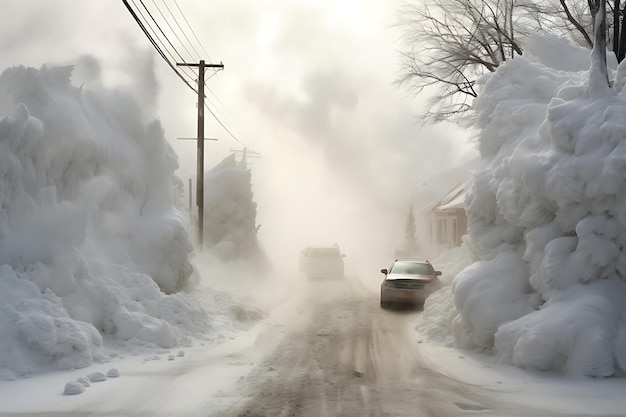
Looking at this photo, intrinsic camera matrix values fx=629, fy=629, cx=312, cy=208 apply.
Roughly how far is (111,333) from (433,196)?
230ft

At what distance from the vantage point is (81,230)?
458 inches

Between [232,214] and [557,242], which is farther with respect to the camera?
[232,214]

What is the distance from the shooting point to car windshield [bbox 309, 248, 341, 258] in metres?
29.5

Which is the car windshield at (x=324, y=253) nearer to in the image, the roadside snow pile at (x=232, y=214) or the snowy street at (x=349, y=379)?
the roadside snow pile at (x=232, y=214)

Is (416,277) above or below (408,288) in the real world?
above

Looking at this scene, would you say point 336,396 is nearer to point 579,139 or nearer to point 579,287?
point 579,287

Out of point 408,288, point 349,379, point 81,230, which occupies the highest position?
point 81,230

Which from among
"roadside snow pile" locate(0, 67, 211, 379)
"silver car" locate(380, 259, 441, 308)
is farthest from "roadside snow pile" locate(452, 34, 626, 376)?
"roadside snow pile" locate(0, 67, 211, 379)

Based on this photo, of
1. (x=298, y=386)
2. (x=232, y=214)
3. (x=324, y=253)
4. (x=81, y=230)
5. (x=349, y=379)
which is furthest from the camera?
(x=232, y=214)

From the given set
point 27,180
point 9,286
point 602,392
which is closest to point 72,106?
point 27,180

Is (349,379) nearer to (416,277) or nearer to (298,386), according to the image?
(298,386)

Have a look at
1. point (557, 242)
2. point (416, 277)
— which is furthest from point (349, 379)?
point (416, 277)

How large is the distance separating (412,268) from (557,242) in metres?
9.20

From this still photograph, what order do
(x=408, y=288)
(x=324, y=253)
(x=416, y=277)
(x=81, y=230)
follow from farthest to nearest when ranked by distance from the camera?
(x=324, y=253)
(x=416, y=277)
(x=408, y=288)
(x=81, y=230)
